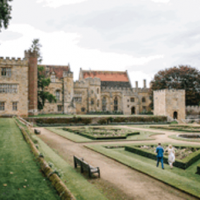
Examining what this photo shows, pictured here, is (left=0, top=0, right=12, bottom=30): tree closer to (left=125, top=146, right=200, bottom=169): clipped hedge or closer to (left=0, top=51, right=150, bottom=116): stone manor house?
(left=125, top=146, right=200, bottom=169): clipped hedge

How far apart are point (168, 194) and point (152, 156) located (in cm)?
499

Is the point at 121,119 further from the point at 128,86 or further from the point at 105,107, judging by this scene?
the point at 128,86

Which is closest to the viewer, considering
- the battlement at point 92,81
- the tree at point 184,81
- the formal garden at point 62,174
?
the formal garden at point 62,174

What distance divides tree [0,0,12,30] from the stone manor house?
23.9 m

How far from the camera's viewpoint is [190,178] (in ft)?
28.8

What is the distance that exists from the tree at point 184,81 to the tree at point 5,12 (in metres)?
43.9

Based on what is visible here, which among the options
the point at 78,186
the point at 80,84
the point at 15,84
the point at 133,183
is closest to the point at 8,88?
the point at 15,84

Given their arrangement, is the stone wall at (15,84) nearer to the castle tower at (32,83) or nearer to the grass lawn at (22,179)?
the castle tower at (32,83)

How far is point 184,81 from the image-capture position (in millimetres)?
49688

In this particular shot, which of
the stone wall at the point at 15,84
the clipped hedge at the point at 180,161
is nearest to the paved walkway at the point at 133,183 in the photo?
the clipped hedge at the point at 180,161

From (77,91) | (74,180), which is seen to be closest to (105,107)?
(77,91)

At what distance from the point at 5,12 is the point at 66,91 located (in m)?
39.5

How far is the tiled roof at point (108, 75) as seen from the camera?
68.1m

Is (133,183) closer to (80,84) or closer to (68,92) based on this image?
(68,92)
